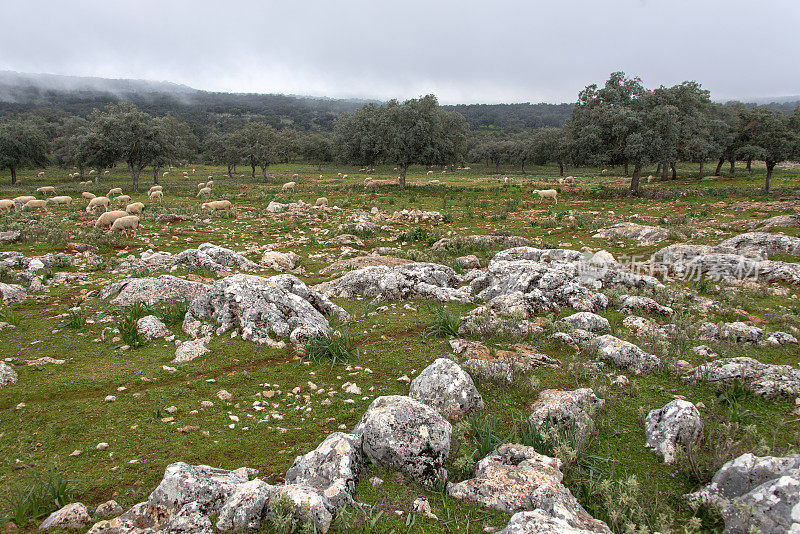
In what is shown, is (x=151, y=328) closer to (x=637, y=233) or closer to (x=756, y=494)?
(x=756, y=494)

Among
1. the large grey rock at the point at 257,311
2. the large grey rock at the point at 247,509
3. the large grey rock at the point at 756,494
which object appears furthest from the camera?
the large grey rock at the point at 257,311

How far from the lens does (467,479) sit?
4.32 meters

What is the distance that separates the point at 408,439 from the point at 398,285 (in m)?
6.22

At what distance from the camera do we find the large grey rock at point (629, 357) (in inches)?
262

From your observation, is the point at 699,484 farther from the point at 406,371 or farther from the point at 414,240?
the point at 414,240

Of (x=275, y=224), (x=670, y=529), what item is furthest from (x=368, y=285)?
(x=275, y=224)

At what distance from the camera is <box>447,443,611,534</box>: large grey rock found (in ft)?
11.8

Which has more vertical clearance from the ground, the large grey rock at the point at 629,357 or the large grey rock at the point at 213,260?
the large grey rock at the point at 213,260

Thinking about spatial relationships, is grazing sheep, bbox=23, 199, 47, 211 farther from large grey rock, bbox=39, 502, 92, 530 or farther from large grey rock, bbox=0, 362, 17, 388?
large grey rock, bbox=39, 502, 92, 530

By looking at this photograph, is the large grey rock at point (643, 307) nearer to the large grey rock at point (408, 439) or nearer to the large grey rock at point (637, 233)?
the large grey rock at point (408, 439)

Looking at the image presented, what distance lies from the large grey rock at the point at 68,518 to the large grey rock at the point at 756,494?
219 inches

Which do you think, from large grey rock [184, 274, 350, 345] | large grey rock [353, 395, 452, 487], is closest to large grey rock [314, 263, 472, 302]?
large grey rock [184, 274, 350, 345]

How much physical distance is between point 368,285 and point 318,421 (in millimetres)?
5392

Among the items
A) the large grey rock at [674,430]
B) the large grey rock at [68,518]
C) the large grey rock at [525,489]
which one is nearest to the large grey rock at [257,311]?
the large grey rock at [68,518]
